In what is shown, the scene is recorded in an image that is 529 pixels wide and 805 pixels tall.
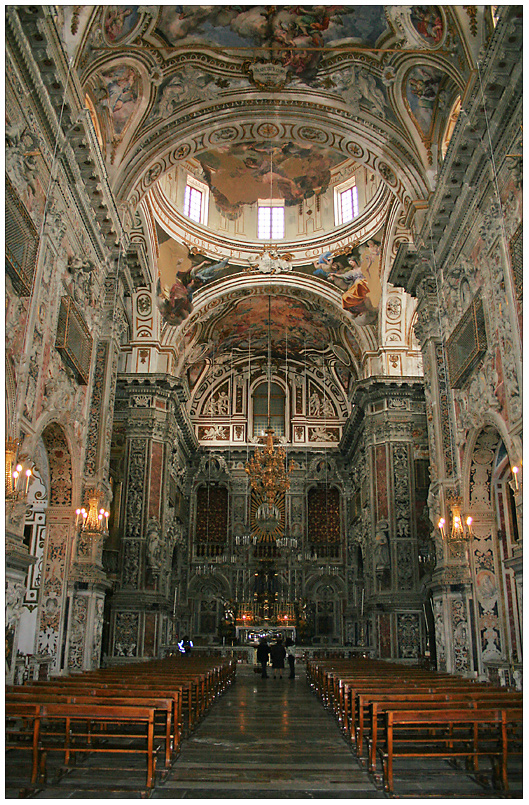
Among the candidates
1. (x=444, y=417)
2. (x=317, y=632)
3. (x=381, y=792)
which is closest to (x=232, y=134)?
(x=444, y=417)

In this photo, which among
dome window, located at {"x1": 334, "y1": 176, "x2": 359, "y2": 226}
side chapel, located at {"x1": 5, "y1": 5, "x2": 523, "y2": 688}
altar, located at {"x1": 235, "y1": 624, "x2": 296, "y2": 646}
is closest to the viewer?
side chapel, located at {"x1": 5, "y1": 5, "x2": 523, "y2": 688}

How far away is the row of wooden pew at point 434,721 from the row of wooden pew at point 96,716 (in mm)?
2062

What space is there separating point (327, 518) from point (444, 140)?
19.1m

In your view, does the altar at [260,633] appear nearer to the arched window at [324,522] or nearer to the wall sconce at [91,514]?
the arched window at [324,522]

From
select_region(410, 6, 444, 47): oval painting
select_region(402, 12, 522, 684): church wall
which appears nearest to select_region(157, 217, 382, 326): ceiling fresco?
select_region(402, 12, 522, 684): church wall

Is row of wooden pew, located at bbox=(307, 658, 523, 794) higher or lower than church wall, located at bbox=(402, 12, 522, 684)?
lower

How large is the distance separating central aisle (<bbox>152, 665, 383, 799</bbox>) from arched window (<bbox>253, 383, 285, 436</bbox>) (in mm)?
20224

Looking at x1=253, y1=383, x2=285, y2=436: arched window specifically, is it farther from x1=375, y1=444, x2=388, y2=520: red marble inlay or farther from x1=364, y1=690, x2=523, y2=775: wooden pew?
x1=364, y1=690, x2=523, y2=775: wooden pew

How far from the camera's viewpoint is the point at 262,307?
2664cm

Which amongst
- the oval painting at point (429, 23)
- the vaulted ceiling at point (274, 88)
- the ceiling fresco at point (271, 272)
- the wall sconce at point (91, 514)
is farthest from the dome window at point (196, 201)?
the wall sconce at point (91, 514)

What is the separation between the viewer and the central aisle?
19.0ft

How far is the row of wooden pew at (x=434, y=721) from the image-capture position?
19.8 ft

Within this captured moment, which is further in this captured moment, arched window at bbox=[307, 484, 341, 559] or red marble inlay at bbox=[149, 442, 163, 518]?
arched window at bbox=[307, 484, 341, 559]

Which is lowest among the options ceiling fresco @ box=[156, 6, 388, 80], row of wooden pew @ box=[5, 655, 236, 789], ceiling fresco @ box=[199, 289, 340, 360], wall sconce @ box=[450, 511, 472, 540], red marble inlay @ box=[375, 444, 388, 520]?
row of wooden pew @ box=[5, 655, 236, 789]
